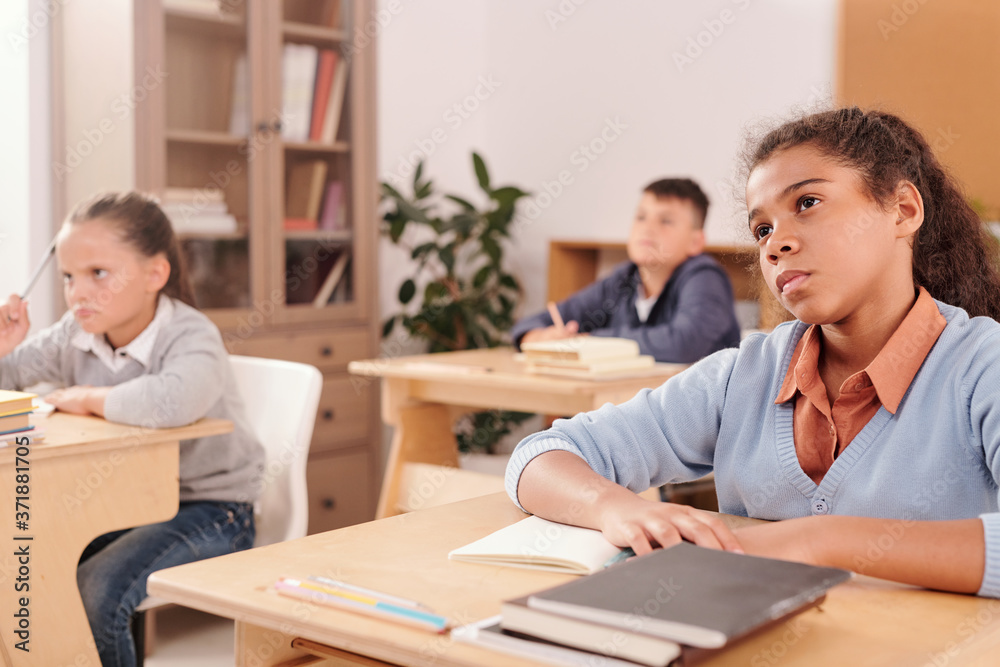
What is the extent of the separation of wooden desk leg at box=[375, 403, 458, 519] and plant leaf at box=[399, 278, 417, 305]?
1094mm

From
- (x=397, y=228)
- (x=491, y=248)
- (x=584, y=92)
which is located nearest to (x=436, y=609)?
(x=397, y=228)

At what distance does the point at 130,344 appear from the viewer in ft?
6.48

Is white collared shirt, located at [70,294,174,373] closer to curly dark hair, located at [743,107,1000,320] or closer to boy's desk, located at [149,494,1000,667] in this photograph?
boy's desk, located at [149,494,1000,667]

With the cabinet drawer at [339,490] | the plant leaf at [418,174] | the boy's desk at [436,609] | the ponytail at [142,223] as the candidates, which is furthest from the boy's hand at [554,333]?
the boy's desk at [436,609]

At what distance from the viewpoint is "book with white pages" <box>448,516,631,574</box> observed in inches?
36.5

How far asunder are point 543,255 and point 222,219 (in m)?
1.60

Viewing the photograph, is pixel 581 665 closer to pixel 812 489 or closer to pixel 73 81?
pixel 812 489

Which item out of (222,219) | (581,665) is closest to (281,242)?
(222,219)

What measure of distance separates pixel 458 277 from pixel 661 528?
3.29m

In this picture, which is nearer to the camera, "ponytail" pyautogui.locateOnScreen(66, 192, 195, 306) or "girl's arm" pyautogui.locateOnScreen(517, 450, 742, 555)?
"girl's arm" pyautogui.locateOnScreen(517, 450, 742, 555)

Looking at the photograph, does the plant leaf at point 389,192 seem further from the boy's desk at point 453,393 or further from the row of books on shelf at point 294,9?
the boy's desk at point 453,393

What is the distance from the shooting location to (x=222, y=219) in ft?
10.1

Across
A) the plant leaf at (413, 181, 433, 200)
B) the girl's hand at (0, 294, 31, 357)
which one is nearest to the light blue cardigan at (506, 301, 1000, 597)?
the girl's hand at (0, 294, 31, 357)

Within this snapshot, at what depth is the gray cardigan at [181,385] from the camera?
1791mm
